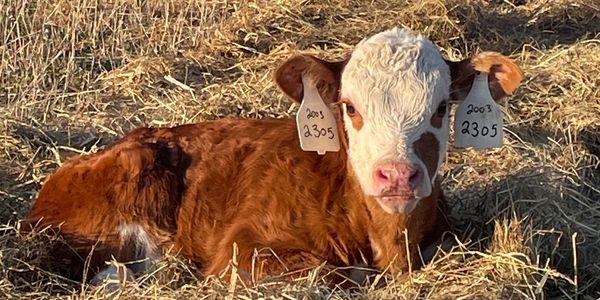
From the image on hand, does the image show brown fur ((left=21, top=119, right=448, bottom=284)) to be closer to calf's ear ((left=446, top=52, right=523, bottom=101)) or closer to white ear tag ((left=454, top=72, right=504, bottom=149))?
white ear tag ((left=454, top=72, right=504, bottom=149))

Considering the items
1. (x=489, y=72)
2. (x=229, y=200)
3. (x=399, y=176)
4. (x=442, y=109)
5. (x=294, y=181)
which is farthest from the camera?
(x=229, y=200)

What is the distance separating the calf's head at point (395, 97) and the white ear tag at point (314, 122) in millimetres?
41

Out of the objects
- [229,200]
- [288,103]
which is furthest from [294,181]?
[288,103]

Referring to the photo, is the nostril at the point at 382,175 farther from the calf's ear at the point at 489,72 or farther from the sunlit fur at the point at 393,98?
the calf's ear at the point at 489,72

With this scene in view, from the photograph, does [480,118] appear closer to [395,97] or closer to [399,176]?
[395,97]

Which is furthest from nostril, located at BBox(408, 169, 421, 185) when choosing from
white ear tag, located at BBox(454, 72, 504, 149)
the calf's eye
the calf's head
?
white ear tag, located at BBox(454, 72, 504, 149)

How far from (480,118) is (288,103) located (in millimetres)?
3138

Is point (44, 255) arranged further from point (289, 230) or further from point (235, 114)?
point (235, 114)

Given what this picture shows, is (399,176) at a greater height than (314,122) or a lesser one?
lesser

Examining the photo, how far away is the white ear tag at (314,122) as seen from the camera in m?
4.89

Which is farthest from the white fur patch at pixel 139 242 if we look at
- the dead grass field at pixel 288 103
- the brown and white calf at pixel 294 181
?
the dead grass field at pixel 288 103

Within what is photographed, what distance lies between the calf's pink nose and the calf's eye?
48 centimetres

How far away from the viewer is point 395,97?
450cm

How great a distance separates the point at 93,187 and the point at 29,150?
1472 millimetres
